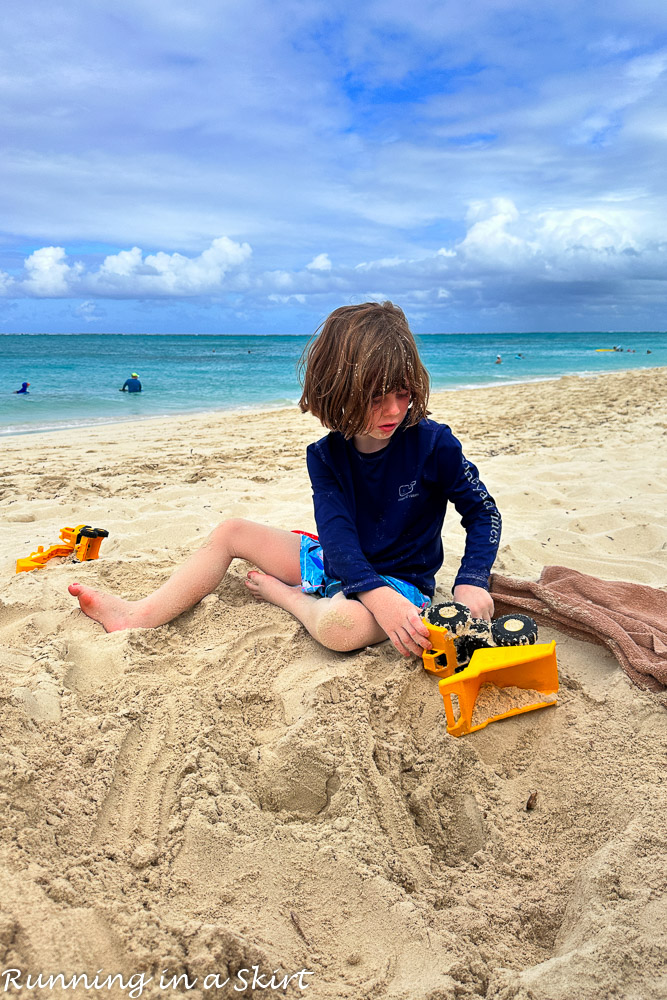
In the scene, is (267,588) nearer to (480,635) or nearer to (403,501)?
(403,501)

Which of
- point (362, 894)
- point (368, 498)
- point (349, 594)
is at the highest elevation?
point (368, 498)

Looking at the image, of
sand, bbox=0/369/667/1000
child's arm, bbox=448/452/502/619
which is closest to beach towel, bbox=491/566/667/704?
sand, bbox=0/369/667/1000

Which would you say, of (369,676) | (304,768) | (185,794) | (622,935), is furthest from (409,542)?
(622,935)

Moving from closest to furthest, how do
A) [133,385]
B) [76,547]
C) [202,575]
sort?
[202,575] → [76,547] → [133,385]

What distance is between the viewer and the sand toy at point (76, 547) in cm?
328

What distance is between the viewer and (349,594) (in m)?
2.30

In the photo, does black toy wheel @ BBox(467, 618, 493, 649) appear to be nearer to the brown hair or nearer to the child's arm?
the child's arm

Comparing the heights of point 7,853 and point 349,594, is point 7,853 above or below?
below

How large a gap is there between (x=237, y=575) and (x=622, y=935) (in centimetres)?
204

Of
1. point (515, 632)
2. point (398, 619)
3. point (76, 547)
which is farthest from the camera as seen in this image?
point (76, 547)

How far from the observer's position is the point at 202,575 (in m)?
2.64

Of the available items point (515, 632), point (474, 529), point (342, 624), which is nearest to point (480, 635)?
point (515, 632)

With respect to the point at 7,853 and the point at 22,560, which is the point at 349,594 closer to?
the point at 7,853

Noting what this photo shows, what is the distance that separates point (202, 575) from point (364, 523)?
0.67 meters
